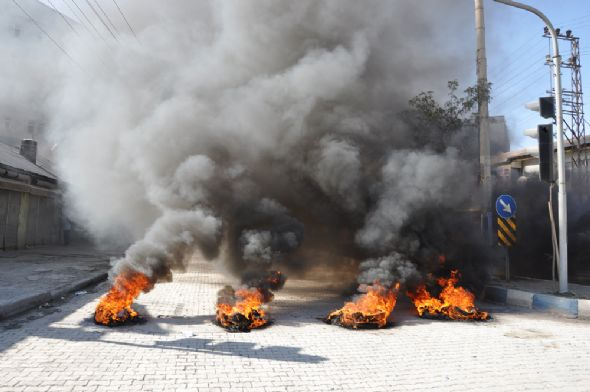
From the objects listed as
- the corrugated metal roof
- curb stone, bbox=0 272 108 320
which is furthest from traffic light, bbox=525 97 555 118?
the corrugated metal roof

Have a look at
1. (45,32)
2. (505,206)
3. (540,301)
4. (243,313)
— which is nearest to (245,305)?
(243,313)

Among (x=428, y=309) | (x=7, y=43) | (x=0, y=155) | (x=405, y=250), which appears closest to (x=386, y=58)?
(x=405, y=250)

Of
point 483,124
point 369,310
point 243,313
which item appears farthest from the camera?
point 483,124

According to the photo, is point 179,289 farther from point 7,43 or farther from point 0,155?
point 7,43

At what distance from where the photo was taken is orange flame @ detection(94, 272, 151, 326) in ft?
21.3

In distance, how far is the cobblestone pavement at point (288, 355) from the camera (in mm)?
4402

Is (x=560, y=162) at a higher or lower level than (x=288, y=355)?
higher

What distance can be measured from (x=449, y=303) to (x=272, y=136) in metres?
4.76

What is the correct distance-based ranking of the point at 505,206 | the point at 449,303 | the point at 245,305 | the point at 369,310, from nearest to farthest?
the point at 245,305 → the point at 369,310 → the point at 449,303 → the point at 505,206

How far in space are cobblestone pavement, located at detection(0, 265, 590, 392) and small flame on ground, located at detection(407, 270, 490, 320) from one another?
303 mm

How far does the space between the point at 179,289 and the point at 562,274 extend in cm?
853

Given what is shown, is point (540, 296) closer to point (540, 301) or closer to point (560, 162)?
point (540, 301)

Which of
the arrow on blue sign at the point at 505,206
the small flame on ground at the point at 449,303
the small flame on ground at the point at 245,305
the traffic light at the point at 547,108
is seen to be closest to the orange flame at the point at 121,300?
the small flame on ground at the point at 245,305

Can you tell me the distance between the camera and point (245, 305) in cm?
704
